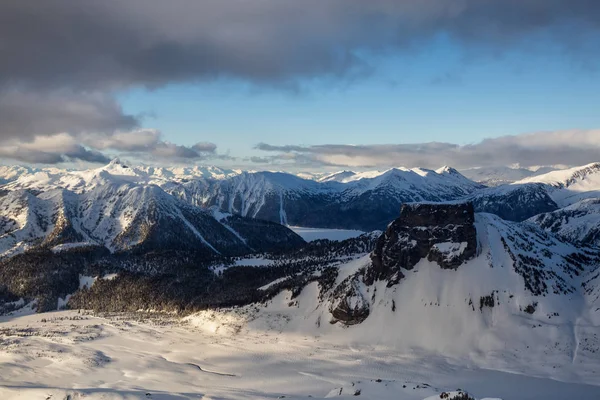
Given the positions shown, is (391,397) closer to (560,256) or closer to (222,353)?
(222,353)

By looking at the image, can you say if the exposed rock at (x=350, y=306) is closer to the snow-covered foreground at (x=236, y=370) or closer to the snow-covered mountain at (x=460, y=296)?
the snow-covered mountain at (x=460, y=296)

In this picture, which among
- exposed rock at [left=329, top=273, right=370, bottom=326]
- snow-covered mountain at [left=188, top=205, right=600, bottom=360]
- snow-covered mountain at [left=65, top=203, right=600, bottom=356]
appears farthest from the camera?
exposed rock at [left=329, top=273, right=370, bottom=326]

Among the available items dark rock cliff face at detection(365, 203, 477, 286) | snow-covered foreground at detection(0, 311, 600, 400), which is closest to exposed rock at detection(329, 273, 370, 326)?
dark rock cliff face at detection(365, 203, 477, 286)

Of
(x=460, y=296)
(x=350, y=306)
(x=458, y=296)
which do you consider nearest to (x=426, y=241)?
(x=458, y=296)

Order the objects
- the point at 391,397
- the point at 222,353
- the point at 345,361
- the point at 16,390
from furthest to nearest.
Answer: the point at 222,353 < the point at 345,361 < the point at 16,390 < the point at 391,397

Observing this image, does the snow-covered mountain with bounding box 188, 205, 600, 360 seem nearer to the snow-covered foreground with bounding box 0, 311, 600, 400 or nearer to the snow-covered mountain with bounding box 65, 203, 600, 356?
the snow-covered mountain with bounding box 65, 203, 600, 356

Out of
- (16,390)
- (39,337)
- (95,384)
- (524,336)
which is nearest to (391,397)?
(524,336)
